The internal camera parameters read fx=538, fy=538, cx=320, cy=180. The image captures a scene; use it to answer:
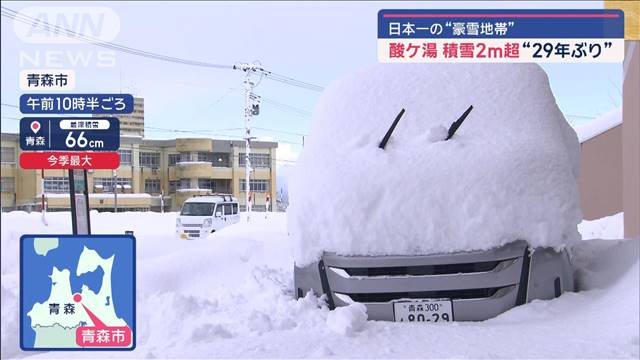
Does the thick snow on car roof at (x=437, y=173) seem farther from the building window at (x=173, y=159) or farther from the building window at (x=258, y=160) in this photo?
the building window at (x=173, y=159)

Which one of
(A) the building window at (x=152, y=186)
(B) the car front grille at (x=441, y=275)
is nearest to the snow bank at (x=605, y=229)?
(B) the car front grille at (x=441, y=275)

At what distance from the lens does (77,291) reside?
9.55 feet

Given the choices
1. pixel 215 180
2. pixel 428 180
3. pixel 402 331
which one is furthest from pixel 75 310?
pixel 215 180

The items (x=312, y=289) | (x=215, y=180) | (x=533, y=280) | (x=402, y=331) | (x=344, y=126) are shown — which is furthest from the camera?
(x=215, y=180)

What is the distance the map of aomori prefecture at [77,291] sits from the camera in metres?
2.91

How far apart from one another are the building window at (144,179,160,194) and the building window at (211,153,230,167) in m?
3.19

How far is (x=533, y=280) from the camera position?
3418 mm

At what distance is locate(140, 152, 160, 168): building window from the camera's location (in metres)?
13.4

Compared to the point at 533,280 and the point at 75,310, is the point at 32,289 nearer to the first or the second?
the point at 75,310

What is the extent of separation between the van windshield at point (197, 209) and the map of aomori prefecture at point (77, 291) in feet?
42.2

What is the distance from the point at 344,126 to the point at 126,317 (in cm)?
228

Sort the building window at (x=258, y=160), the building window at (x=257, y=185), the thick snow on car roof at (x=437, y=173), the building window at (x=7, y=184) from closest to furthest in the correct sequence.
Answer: the building window at (x=7, y=184) < the thick snow on car roof at (x=437, y=173) < the building window at (x=258, y=160) < the building window at (x=257, y=185)
